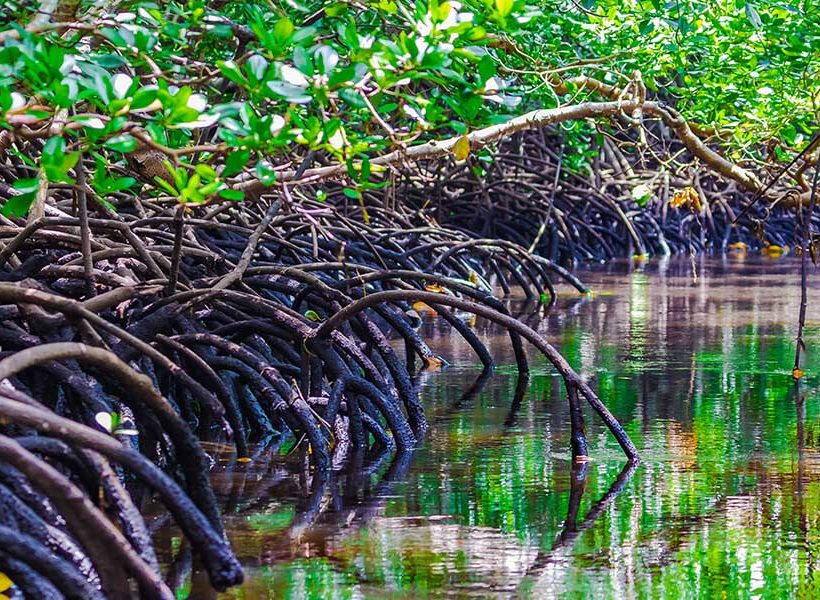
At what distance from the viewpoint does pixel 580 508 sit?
4.88 metres

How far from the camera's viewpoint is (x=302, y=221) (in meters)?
9.09

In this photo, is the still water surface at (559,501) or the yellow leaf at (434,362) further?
the yellow leaf at (434,362)

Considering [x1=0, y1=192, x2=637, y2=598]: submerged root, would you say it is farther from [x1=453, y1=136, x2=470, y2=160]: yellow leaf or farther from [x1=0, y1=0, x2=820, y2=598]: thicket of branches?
[x1=453, y1=136, x2=470, y2=160]: yellow leaf

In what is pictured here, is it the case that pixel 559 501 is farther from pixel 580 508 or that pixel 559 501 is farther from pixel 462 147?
pixel 462 147

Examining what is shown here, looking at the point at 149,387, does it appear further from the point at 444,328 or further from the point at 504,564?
the point at 444,328

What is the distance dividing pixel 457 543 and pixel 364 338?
94.1 inches

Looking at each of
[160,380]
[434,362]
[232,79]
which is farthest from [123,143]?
[434,362]

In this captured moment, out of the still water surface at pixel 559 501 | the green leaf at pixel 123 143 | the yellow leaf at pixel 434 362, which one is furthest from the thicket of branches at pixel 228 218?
the yellow leaf at pixel 434 362

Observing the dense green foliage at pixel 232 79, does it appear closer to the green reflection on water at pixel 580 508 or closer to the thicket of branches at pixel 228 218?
the thicket of branches at pixel 228 218

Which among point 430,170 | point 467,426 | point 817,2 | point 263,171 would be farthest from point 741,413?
point 430,170

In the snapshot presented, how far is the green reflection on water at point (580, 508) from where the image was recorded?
404 centimetres

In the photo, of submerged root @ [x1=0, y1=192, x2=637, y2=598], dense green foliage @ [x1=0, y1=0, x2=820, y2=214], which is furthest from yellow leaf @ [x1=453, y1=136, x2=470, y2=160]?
submerged root @ [x1=0, y1=192, x2=637, y2=598]

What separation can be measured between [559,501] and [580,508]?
111 mm

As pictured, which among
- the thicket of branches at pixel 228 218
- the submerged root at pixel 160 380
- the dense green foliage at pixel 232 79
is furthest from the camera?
the dense green foliage at pixel 232 79
